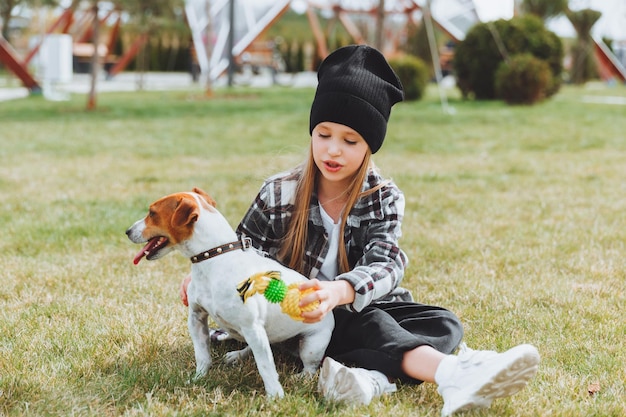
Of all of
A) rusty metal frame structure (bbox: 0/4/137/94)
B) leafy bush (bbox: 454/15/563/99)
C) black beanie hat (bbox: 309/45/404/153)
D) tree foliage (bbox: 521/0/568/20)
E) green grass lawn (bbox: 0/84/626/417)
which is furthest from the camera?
tree foliage (bbox: 521/0/568/20)

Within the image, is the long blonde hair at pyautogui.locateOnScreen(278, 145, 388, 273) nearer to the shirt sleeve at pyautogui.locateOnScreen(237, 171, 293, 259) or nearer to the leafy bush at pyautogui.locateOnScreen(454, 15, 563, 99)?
the shirt sleeve at pyautogui.locateOnScreen(237, 171, 293, 259)

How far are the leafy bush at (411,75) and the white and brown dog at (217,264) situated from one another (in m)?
12.6

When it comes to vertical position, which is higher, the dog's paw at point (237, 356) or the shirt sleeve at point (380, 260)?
the shirt sleeve at point (380, 260)

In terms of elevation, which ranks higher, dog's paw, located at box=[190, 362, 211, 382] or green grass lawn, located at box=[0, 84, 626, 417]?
dog's paw, located at box=[190, 362, 211, 382]

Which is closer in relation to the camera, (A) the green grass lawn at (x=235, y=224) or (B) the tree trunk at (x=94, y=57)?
(A) the green grass lawn at (x=235, y=224)

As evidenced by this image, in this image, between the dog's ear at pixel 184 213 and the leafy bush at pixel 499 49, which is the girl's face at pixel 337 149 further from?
the leafy bush at pixel 499 49

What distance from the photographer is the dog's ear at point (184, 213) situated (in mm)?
2287

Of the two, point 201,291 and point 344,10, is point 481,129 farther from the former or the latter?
point 344,10

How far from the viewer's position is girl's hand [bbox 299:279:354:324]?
2.25m

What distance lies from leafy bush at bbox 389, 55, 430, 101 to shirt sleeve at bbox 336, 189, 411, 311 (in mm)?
12076

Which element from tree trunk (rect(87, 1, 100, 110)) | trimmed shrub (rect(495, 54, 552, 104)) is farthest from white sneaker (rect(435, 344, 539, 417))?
trimmed shrub (rect(495, 54, 552, 104))

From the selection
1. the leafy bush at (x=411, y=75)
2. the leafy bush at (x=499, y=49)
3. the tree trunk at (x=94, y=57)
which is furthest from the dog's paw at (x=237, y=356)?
the leafy bush at (x=499, y=49)

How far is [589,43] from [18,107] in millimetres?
19791

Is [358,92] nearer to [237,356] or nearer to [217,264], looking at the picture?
[217,264]
